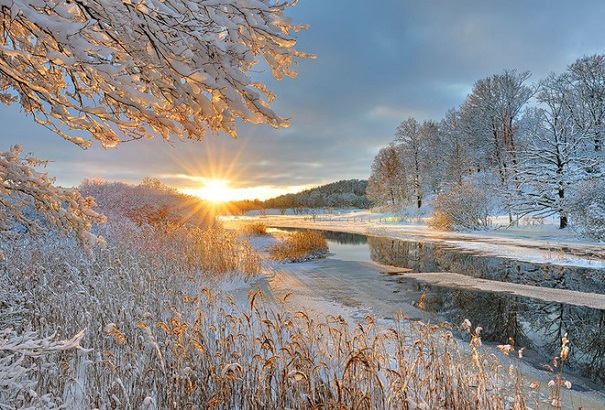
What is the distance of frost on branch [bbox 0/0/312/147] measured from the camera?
2.09 m

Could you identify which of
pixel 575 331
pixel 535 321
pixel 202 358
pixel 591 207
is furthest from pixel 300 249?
pixel 202 358

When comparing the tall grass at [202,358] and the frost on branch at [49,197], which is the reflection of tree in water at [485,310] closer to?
the tall grass at [202,358]

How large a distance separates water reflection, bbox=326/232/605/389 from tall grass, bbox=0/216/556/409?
1.81 metres

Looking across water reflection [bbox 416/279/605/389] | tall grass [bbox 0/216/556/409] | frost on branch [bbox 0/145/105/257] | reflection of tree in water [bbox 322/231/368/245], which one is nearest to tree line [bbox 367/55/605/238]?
reflection of tree in water [bbox 322/231/368/245]

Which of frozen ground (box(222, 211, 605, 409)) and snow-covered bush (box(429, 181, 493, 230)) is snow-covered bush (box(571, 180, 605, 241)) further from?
snow-covered bush (box(429, 181, 493, 230))

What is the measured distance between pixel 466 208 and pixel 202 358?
2469 cm

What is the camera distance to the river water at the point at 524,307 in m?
6.00

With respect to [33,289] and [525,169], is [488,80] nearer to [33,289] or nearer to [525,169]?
[525,169]

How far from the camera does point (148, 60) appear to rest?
7.62 ft

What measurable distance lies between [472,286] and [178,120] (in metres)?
9.61

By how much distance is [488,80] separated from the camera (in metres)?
33.4

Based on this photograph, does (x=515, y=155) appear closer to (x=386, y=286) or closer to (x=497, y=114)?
(x=497, y=114)

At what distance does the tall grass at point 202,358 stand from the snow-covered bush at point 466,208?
2134 centimetres

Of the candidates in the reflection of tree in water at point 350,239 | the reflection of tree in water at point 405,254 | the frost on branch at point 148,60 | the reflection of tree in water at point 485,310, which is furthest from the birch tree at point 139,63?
the reflection of tree in water at point 350,239
